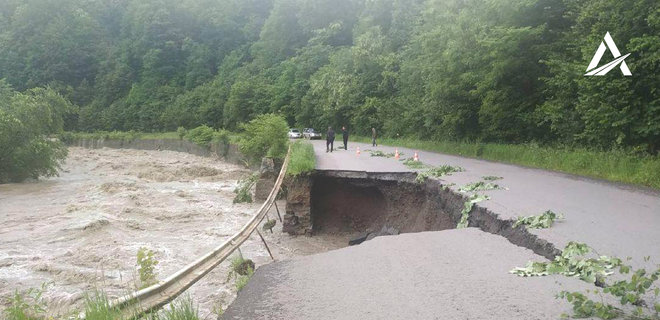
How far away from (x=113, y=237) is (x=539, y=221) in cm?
1049

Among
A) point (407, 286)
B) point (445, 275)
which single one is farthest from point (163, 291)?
point (445, 275)

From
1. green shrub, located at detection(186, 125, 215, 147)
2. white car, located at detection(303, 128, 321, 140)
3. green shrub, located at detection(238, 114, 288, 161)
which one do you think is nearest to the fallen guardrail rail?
green shrub, located at detection(238, 114, 288, 161)

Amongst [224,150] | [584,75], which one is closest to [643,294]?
[584,75]

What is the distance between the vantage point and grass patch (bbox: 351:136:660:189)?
12062 millimetres

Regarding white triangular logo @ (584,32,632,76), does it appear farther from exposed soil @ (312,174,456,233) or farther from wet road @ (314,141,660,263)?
exposed soil @ (312,174,456,233)

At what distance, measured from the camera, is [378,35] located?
167ft

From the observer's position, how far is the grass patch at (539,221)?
6971 millimetres

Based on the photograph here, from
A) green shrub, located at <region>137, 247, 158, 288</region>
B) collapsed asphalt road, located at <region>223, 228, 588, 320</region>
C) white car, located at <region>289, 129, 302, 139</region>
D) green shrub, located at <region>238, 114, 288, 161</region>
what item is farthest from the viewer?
white car, located at <region>289, 129, 302, 139</region>

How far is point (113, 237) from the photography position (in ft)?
42.1

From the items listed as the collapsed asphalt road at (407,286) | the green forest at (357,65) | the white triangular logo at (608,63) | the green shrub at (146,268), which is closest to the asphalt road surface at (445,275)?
the collapsed asphalt road at (407,286)

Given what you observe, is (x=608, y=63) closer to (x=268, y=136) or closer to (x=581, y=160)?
(x=581, y=160)

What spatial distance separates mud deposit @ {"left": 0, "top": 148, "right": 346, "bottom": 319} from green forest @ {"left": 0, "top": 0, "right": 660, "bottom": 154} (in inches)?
386

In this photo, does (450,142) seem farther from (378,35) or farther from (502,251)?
(378,35)

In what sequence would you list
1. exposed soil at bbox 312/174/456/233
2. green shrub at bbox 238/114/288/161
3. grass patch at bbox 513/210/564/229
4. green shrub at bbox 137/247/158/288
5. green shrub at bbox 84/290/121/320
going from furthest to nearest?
1. green shrub at bbox 238/114/288/161
2. exposed soil at bbox 312/174/456/233
3. grass patch at bbox 513/210/564/229
4. green shrub at bbox 137/247/158/288
5. green shrub at bbox 84/290/121/320
